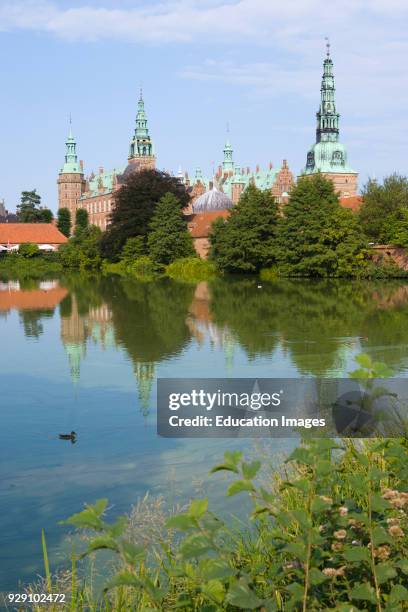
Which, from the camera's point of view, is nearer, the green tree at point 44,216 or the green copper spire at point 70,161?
the green tree at point 44,216

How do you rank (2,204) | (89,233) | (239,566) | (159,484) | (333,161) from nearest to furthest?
(239,566) → (159,484) → (89,233) → (333,161) → (2,204)

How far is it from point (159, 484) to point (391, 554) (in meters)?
4.12

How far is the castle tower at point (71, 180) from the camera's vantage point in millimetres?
134000

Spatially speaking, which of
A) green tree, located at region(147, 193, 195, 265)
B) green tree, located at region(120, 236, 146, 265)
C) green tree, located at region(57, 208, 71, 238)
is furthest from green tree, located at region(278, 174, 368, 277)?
green tree, located at region(57, 208, 71, 238)

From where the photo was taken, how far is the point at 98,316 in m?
23.4

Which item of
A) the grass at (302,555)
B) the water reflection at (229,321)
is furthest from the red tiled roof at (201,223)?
the grass at (302,555)

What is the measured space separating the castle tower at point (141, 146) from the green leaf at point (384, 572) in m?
114

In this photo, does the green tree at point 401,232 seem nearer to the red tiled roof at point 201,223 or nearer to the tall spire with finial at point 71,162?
the red tiled roof at point 201,223

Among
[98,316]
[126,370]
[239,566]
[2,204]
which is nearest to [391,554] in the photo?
[239,566]

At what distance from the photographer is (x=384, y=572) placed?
306 cm

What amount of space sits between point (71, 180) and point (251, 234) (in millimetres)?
90489

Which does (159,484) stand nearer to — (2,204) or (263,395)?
(263,395)

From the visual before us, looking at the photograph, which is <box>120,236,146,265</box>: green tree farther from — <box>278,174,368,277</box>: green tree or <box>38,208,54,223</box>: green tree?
<box>38,208,54,223</box>: green tree

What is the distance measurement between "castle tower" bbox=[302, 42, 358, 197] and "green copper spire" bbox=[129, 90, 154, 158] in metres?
26.4
